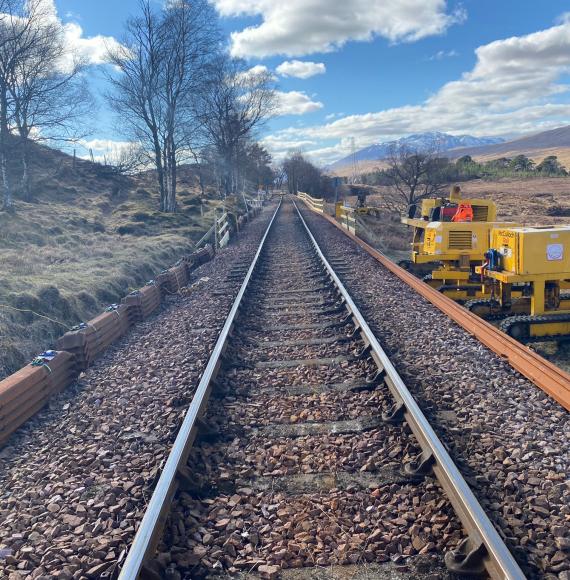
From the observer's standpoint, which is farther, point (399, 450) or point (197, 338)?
point (197, 338)

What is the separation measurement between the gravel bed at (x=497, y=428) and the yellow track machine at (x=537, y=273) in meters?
0.86

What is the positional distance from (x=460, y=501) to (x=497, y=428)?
4.53 ft

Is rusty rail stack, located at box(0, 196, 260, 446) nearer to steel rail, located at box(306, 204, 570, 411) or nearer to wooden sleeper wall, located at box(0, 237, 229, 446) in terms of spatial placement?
wooden sleeper wall, located at box(0, 237, 229, 446)

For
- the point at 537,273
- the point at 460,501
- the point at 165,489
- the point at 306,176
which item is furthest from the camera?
the point at 306,176

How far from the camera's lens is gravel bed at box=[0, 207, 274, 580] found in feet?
11.0

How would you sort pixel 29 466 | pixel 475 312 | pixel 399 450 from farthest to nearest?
1. pixel 475 312
2. pixel 29 466
3. pixel 399 450

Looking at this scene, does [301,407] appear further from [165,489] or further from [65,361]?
[65,361]

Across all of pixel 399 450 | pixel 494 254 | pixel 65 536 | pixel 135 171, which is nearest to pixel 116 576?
pixel 65 536

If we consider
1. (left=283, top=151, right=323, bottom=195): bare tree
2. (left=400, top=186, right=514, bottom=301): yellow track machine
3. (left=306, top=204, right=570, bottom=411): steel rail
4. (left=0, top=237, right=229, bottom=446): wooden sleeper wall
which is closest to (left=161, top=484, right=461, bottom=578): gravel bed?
(left=306, top=204, right=570, bottom=411): steel rail

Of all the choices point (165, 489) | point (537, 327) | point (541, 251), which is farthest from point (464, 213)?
point (165, 489)

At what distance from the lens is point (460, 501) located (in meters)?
3.32

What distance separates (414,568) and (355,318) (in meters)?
4.72

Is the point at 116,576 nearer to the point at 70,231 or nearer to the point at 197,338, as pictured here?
the point at 197,338

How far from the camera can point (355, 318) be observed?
759 centimetres
